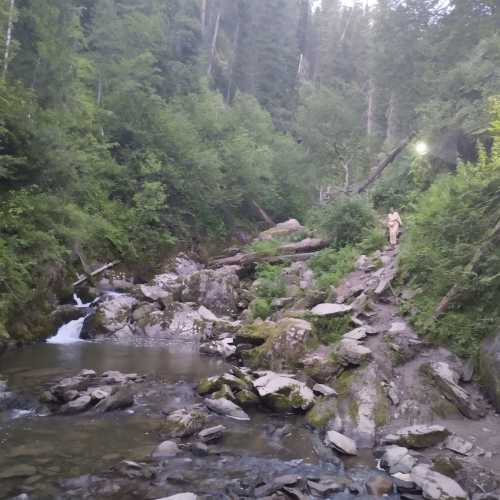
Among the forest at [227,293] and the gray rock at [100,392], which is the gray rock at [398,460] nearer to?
the forest at [227,293]

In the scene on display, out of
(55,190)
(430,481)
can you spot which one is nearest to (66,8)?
(55,190)

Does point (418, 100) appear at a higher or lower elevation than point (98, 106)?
higher

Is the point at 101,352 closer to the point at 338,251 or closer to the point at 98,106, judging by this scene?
the point at 338,251

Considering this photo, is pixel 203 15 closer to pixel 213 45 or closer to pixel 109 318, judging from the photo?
pixel 213 45

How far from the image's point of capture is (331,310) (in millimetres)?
10914

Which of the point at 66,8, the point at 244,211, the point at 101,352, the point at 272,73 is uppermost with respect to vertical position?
the point at 272,73

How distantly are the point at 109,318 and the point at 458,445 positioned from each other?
10.9 meters

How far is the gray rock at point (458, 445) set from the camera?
254 inches

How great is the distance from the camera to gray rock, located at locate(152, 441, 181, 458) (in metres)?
6.30

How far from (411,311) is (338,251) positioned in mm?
7504

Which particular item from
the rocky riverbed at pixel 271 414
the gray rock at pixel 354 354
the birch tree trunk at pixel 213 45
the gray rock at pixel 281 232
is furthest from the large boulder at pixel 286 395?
the birch tree trunk at pixel 213 45

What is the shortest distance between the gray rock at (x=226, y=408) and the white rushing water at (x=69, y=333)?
6.69 metres

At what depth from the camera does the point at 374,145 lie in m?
33.1

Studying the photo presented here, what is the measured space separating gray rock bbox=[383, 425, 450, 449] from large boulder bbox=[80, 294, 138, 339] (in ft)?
31.3
